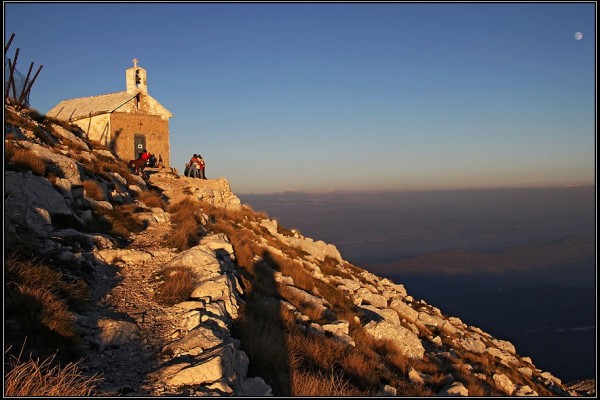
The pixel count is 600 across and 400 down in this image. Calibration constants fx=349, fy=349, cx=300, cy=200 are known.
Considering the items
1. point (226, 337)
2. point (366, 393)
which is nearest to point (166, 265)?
point (226, 337)

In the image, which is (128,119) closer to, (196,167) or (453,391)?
(196,167)

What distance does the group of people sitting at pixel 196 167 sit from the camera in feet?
100

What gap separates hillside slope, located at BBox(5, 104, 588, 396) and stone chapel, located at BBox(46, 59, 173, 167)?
598 inches

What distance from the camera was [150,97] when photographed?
34156 mm

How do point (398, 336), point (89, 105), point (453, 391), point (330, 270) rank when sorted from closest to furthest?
point (453, 391) → point (398, 336) → point (330, 270) → point (89, 105)

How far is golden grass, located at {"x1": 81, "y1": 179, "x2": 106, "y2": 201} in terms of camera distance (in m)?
13.2

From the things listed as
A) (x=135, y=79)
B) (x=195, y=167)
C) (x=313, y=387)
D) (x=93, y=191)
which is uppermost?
(x=135, y=79)

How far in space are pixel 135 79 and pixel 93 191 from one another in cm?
2448

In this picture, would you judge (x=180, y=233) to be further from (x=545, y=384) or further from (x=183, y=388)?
(x=545, y=384)

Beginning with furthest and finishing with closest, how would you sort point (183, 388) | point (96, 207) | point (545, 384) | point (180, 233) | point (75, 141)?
point (75, 141), point (545, 384), point (96, 207), point (180, 233), point (183, 388)

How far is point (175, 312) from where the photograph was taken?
6781 mm

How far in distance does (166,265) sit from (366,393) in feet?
18.6

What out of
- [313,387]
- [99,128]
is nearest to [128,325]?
[313,387]

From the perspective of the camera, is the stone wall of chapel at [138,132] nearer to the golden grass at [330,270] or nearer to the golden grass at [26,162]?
the golden grass at [330,270]
